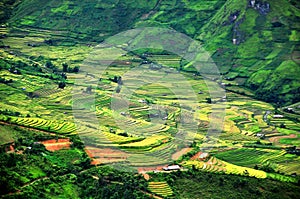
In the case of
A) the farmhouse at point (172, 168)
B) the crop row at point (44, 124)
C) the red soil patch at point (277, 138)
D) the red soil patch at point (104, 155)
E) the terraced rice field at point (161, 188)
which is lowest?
the red soil patch at point (277, 138)

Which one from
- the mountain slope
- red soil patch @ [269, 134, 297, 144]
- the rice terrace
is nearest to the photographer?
the rice terrace

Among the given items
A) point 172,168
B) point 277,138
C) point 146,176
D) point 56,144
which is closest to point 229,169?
point 172,168

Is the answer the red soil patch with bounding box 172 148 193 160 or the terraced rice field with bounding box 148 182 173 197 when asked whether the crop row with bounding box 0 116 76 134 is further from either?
the terraced rice field with bounding box 148 182 173 197

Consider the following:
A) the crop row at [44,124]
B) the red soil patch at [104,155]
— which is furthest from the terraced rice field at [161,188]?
the crop row at [44,124]

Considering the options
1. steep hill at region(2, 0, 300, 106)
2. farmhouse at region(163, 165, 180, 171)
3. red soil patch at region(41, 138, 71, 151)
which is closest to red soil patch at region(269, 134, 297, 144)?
steep hill at region(2, 0, 300, 106)

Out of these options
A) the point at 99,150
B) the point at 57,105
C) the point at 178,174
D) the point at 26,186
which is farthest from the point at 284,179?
the point at 57,105

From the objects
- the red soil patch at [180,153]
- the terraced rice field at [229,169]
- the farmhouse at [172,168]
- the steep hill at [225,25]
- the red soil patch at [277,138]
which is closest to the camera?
the farmhouse at [172,168]

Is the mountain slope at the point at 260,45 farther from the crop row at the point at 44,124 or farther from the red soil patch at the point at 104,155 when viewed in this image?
the crop row at the point at 44,124

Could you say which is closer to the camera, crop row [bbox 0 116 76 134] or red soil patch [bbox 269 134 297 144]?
crop row [bbox 0 116 76 134]
